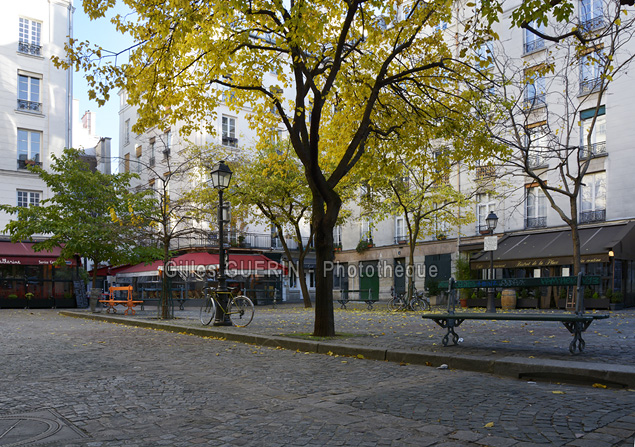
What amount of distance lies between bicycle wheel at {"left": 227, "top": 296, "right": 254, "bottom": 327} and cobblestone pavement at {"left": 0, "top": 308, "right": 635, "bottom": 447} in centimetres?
525

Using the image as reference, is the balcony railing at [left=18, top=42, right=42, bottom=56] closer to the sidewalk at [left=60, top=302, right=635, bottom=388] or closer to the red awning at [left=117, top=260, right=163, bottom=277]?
the red awning at [left=117, top=260, right=163, bottom=277]

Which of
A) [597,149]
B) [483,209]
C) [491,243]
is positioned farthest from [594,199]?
[491,243]

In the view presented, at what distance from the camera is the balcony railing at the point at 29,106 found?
31.0m

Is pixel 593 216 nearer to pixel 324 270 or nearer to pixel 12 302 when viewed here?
pixel 324 270

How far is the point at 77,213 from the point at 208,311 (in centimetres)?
1474

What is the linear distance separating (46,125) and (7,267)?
828cm

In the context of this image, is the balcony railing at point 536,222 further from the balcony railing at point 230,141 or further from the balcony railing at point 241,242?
the balcony railing at point 230,141

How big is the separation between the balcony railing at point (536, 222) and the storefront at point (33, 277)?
24.3 m

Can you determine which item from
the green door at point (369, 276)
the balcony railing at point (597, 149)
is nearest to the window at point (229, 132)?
the green door at point (369, 276)

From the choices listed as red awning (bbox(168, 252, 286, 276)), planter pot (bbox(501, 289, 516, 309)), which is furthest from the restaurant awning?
red awning (bbox(168, 252, 286, 276))

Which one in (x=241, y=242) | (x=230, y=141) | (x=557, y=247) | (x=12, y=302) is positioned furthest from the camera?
(x=230, y=141)

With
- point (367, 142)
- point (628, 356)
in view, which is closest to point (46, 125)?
point (367, 142)

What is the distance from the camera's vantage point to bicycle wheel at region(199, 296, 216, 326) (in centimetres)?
1424

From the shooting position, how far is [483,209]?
29.8 meters
